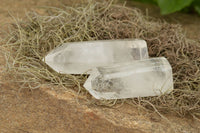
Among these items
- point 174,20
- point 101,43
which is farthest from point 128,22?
point 174,20

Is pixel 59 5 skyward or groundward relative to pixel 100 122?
skyward

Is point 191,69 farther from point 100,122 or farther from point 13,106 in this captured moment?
point 13,106

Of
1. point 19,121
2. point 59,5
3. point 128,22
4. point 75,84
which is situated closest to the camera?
point 19,121
